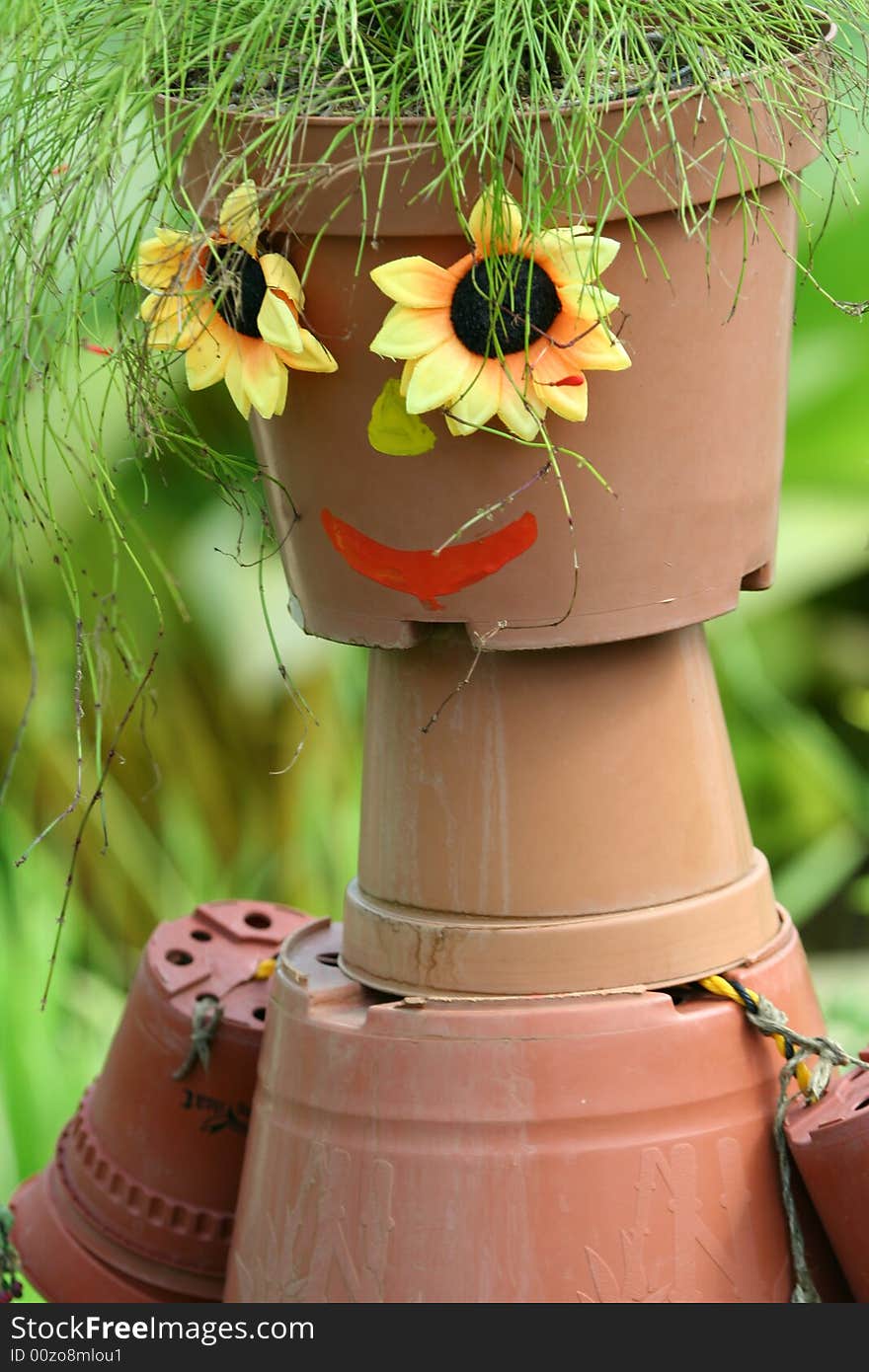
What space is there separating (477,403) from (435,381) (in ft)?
0.06

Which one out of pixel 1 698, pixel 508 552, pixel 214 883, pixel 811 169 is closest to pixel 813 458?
pixel 811 169

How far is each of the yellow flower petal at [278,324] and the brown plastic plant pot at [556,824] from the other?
16 centimetres

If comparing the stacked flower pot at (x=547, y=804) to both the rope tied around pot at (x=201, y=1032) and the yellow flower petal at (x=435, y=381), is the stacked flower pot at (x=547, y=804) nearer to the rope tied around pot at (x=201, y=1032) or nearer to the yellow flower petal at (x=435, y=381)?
the yellow flower petal at (x=435, y=381)

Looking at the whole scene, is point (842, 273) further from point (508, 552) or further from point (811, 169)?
point (508, 552)

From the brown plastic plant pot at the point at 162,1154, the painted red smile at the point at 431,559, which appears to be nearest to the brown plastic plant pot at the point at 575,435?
the painted red smile at the point at 431,559

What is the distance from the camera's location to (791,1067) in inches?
31.5

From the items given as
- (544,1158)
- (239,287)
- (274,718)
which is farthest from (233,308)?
(274,718)

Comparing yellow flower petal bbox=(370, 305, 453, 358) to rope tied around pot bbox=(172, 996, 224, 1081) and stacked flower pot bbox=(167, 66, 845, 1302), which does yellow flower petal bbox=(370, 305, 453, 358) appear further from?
rope tied around pot bbox=(172, 996, 224, 1081)

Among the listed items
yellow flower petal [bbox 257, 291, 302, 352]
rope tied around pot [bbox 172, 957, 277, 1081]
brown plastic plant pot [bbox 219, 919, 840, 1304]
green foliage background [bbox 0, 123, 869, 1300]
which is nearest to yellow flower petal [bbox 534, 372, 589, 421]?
yellow flower petal [bbox 257, 291, 302, 352]

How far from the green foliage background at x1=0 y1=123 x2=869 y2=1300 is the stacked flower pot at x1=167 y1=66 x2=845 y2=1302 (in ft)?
2.81

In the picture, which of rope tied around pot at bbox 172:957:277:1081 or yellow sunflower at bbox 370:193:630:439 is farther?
rope tied around pot at bbox 172:957:277:1081

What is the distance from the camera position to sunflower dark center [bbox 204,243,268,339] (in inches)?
28.9

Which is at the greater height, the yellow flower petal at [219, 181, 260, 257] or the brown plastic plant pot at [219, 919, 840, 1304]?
the yellow flower petal at [219, 181, 260, 257]

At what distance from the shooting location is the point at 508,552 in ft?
2.45
